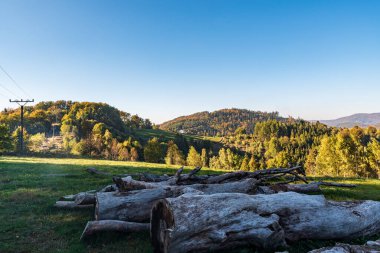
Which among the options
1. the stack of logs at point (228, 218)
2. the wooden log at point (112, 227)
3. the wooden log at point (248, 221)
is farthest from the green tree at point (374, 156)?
the wooden log at point (112, 227)

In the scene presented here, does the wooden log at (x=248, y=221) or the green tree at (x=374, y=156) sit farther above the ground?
the wooden log at (x=248, y=221)

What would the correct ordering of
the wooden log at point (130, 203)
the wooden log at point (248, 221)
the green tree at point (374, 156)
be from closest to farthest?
the wooden log at point (248, 221)
the wooden log at point (130, 203)
the green tree at point (374, 156)

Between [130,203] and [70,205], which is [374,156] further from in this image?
[70,205]

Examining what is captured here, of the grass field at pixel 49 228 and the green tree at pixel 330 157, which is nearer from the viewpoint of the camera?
the grass field at pixel 49 228

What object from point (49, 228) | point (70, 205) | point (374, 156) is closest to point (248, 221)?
point (49, 228)

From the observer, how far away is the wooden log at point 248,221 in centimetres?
782

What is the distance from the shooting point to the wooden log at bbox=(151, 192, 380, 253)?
25.7 ft

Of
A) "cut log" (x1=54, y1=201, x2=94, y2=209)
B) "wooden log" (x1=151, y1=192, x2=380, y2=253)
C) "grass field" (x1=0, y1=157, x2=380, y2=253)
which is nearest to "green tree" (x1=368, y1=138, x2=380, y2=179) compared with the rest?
"grass field" (x1=0, y1=157, x2=380, y2=253)

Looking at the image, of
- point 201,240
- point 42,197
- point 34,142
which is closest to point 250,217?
point 201,240

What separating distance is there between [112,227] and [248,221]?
522 cm

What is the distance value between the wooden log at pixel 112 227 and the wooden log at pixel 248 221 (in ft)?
5.05

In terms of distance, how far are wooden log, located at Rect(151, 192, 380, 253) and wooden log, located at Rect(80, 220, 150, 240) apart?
1.54 m

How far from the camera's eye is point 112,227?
33.2 ft

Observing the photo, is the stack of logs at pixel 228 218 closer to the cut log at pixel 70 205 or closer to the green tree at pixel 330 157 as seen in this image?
the cut log at pixel 70 205
